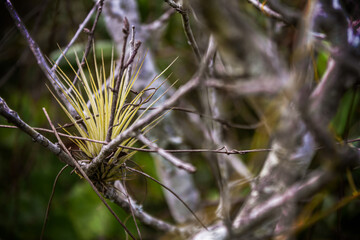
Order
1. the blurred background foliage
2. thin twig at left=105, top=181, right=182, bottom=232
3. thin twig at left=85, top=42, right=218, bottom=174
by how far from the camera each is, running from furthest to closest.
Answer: the blurred background foliage, thin twig at left=105, top=181, right=182, bottom=232, thin twig at left=85, top=42, right=218, bottom=174

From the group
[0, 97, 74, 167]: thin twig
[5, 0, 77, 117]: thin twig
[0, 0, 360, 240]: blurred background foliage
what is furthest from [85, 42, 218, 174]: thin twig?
[0, 0, 360, 240]: blurred background foliage

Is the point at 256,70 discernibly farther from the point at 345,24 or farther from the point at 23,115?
the point at 23,115

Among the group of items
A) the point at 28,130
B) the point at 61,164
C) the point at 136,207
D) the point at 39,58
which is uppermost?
the point at 39,58

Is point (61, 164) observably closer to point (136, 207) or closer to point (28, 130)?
point (136, 207)

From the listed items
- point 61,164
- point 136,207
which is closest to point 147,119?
point 136,207

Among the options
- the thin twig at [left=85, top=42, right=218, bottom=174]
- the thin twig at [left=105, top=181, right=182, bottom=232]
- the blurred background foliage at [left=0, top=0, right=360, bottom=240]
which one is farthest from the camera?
the blurred background foliage at [left=0, top=0, right=360, bottom=240]

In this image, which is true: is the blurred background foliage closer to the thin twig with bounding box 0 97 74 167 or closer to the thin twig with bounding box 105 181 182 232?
the thin twig with bounding box 105 181 182 232

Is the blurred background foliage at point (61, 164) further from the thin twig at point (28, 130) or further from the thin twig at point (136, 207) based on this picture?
the thin twig at point (28, 130)

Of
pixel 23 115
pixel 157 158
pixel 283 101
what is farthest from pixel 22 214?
pixel 283 101

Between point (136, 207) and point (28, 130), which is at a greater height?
point (28, 130)
